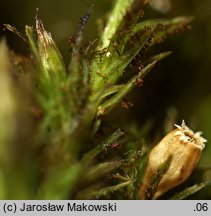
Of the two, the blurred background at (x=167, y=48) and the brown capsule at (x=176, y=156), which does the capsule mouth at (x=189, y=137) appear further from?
the blurred background at (x=167, y=48)

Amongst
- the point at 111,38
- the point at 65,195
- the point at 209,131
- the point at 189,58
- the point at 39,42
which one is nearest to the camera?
the point at 65,195

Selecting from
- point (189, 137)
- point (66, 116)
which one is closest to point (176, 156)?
point (189, 137)

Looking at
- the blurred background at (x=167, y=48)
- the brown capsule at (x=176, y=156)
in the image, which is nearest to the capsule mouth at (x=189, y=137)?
the brown capsule at (x=176, y=156)

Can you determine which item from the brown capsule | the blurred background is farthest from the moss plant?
the blurred background
